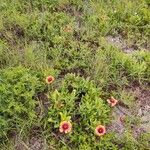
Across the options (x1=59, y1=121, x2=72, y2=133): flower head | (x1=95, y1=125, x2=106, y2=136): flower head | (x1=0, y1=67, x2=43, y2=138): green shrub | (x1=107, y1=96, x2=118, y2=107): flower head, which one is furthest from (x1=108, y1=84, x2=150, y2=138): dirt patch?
(x1=0, y1=67, x2=43, y2=138): green shrub

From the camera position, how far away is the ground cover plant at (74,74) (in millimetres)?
3742

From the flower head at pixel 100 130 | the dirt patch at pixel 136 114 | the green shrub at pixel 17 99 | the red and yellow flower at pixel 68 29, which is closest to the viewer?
the flower head at pixel 100 130

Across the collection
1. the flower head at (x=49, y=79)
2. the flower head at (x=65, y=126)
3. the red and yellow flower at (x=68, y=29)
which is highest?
the red and yellow flower at (x=68, y=29)

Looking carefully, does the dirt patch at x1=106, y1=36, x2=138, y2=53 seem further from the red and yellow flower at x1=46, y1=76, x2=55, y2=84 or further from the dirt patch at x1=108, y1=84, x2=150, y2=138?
the red and yellow flower at x1=46, y1=76, x2=55, y2=84

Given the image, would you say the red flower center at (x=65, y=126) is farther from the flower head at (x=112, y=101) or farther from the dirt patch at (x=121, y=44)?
the dirt patch at (x=121, y=44)

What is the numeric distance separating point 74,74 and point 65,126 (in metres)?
0.75

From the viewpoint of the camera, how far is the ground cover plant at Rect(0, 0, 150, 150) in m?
3.74

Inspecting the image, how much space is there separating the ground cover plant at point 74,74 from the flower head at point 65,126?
1cm

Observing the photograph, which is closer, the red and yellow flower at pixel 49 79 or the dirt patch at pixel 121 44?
the red and yellow flower at pixel 49 79

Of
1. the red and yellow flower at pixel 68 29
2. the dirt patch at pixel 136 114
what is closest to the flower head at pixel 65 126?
the dirt patch at pixel 136 114

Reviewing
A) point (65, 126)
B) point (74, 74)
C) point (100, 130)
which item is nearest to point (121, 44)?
point (74, 74)

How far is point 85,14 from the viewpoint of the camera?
5.18 meters

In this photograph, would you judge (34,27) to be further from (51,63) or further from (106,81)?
(106,81)

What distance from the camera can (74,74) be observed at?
4180 mm
